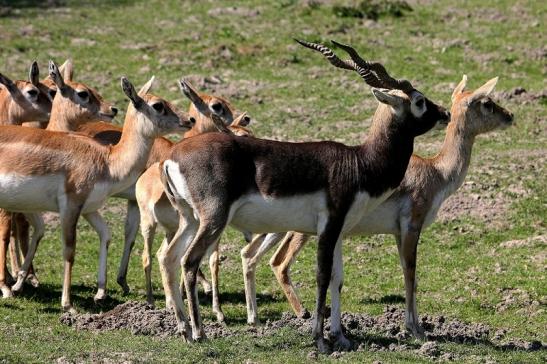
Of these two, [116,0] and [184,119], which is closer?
[184,119]

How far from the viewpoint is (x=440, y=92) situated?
739 inches

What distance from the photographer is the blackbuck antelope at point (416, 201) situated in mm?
11148

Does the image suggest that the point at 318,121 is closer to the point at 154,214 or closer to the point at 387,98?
the point at 154,214

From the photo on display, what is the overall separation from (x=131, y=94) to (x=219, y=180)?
265 cm

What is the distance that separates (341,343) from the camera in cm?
1015

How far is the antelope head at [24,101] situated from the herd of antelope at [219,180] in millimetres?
15

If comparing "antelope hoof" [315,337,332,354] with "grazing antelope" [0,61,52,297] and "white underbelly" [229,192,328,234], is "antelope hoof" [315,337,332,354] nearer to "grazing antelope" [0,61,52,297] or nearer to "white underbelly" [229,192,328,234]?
"white underbelly" [229,192,328,234]

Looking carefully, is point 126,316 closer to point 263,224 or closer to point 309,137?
point 263,224

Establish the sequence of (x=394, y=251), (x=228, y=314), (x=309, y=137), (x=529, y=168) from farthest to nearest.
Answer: (x=309, y=137) < (x=529, y=168) < (x=394, y=251) < (x=228, y=314)

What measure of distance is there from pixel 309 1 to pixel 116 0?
13.4ft

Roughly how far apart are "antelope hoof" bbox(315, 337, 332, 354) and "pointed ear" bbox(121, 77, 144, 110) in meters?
3.37

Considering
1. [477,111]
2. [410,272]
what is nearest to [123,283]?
[410,272]

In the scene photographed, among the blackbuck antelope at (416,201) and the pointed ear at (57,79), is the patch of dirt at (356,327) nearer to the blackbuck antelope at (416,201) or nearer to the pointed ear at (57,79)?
the blackbuck antelope at (416,201)

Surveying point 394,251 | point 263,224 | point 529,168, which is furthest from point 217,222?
point 529,168
